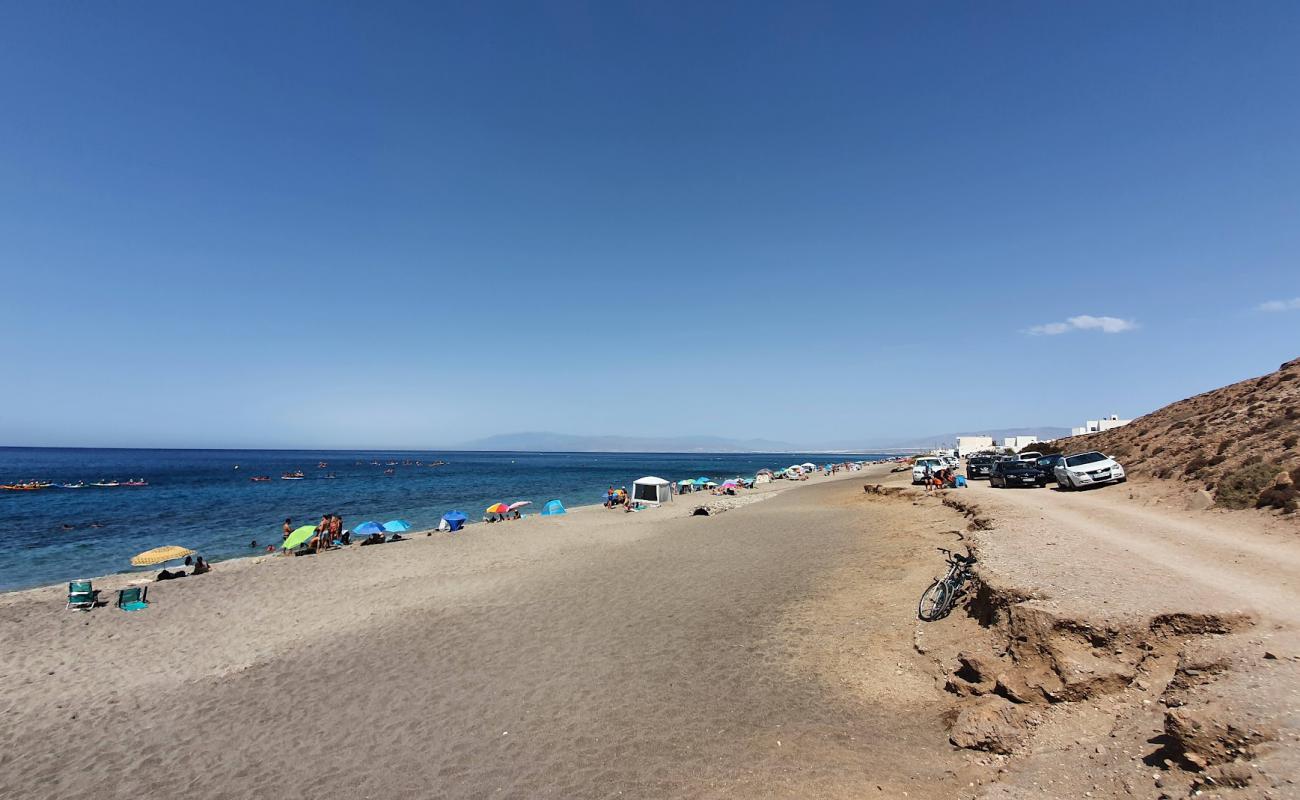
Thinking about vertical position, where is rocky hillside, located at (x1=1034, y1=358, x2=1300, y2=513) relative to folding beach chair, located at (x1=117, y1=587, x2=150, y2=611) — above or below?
above

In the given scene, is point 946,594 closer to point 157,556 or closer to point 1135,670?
point 1135,670

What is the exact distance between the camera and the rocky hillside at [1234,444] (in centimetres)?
1378

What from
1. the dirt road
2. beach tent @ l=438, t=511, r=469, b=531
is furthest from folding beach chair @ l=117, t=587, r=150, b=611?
the dirt road

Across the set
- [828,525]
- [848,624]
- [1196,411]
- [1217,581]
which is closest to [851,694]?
[848,624]

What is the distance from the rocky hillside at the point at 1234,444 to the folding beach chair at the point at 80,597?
3004cm

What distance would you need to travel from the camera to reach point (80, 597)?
15.4 meters

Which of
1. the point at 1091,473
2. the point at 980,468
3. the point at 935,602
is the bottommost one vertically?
the point at 935,602

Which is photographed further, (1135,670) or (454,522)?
(454,522)

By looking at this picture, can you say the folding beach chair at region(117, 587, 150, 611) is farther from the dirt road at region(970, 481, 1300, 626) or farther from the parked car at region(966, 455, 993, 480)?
the parked car at region(966, 455, 993, 480)

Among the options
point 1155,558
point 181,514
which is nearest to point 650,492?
point 1155,558

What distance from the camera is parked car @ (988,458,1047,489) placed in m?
26.8

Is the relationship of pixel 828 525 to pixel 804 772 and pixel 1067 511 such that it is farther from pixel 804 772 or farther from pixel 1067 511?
pixel 804 772

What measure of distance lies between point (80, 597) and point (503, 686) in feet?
48.3

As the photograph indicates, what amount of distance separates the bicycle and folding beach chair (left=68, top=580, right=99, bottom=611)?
2134 centimetres
